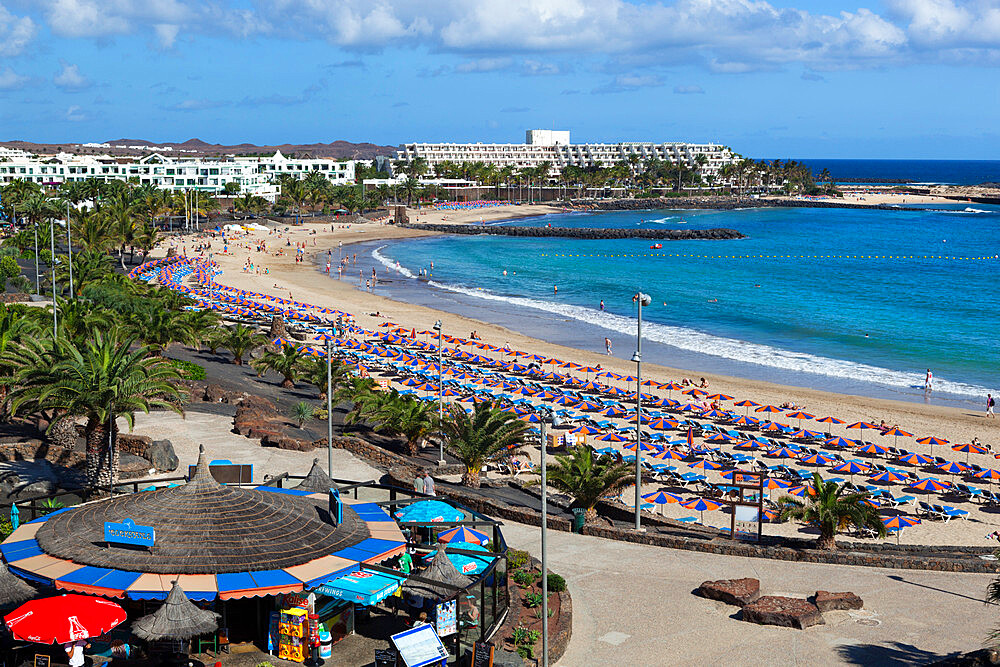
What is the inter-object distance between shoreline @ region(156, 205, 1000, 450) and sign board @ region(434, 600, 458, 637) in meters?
26.4

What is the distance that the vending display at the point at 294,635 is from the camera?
48.5ft

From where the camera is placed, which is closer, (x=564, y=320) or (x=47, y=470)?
(x=47, y=470)

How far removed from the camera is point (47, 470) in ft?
81.2

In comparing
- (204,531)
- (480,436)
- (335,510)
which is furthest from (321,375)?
(204,531)

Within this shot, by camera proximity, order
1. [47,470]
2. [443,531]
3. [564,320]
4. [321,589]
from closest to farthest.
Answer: [321,589] → [443,531] → [47,470] → [564,320]

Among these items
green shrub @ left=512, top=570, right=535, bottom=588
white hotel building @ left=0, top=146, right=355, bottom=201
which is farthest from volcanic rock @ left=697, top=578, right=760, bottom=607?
white hotel building @ left=0, top=146, right=355, bottom=201

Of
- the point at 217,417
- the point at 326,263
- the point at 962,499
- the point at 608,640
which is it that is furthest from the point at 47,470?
the point at 326,263

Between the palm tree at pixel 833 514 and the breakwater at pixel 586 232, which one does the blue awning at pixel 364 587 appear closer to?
the palm tree at pixel 833 514

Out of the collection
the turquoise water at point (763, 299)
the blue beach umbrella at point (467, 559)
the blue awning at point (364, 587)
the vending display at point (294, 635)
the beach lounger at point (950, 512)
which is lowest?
the beach lounger at point (950, 512)

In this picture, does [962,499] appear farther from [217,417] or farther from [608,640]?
[217,417]

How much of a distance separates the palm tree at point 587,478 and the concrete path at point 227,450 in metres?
4.97

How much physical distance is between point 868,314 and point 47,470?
194 ft

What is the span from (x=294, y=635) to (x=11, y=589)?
13.8 feet

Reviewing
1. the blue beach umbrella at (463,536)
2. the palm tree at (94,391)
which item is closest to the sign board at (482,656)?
the blue beach umbrella at (463,536)
